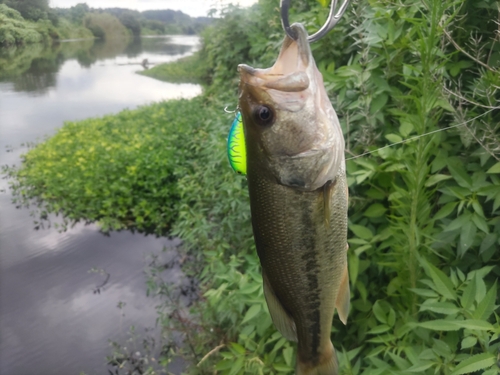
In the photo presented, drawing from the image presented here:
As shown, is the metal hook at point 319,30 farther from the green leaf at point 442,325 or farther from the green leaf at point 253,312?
the green leaf at point 253,312

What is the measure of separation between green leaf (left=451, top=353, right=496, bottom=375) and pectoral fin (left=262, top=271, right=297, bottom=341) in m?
0.49

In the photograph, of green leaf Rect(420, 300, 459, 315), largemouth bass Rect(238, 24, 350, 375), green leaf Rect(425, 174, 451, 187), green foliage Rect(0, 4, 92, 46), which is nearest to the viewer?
largemouth bass Rect(238, 24, 350, 375)

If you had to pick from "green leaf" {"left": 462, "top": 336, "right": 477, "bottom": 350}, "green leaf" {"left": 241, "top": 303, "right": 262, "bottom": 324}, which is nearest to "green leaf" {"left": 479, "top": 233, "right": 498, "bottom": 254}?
"green leaf" {"left": 462, "top": 336, "right": 477, "bottom": 350}

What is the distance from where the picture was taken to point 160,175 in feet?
17.9

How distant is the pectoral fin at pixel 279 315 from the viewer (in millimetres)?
1067

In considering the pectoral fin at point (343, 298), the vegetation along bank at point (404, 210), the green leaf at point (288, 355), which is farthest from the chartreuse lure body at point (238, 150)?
the green leaf at point (288, 355)

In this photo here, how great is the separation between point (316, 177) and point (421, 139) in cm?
67

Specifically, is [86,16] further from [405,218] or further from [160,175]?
[405,218]

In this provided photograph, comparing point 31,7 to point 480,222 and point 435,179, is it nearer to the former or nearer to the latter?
point 435,179

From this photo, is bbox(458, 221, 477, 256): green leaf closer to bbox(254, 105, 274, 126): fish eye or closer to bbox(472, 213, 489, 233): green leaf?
bbox(472, 213, 489, 233): green leaf

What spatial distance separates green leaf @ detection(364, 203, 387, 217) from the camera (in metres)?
1.87

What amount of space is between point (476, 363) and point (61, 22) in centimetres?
679

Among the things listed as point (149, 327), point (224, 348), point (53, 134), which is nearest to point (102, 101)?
point (53, 134)

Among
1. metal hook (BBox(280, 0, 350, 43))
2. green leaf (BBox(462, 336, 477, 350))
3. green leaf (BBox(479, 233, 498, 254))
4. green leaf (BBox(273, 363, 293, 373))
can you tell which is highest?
metal hook (BBox(280, 0, 350, 43))
